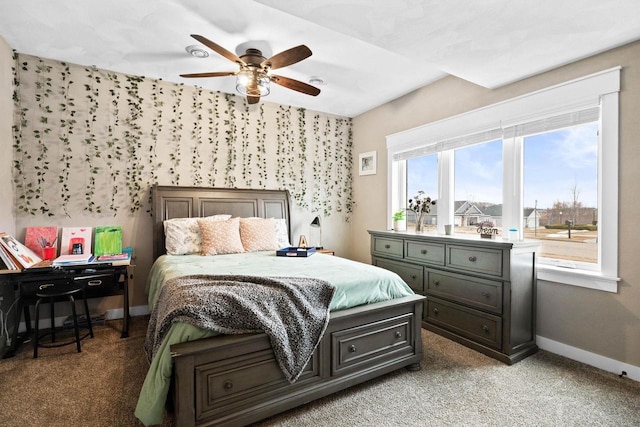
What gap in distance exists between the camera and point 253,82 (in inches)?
111

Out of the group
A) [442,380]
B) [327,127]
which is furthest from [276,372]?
[327,127]

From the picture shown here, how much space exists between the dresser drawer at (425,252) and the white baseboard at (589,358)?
1.09m

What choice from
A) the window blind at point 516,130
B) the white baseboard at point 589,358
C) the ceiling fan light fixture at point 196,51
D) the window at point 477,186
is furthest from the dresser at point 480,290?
the ceiling fan light fixture at point 196,51

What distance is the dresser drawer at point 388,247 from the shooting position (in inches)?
139

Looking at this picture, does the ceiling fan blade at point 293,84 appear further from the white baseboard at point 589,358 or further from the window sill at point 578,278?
the white baseboard at point 589,358

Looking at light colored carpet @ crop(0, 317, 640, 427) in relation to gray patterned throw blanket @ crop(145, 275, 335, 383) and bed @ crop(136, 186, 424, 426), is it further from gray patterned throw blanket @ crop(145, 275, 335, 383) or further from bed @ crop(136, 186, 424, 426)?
gray patterned throw blanket @ crop(145, 275, 335, 383)

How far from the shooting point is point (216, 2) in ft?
7.27

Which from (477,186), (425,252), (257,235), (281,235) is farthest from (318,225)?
(477,186)

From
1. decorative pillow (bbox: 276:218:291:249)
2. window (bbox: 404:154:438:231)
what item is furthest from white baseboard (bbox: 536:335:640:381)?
decorative pillow (bbox: 276:218:291:249)

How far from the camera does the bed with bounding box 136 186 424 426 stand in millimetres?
1598

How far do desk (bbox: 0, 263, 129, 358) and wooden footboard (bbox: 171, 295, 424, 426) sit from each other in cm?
178

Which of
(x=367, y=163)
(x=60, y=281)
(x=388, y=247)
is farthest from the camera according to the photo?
(x=367, y=163)

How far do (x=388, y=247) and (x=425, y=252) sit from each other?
527 mm

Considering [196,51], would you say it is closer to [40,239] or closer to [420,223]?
[40,239]
